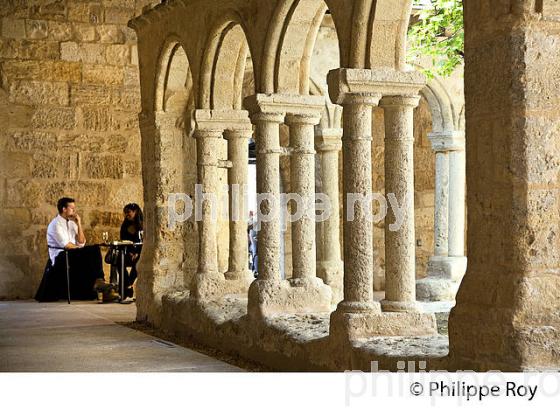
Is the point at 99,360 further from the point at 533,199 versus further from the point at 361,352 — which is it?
the point at 533,199

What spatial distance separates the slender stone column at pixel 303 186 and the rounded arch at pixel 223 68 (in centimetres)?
106

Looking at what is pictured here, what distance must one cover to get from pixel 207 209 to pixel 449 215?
9.70 ft

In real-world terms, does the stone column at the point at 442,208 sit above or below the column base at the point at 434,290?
above

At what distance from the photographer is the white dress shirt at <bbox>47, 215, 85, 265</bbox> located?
10703 mm

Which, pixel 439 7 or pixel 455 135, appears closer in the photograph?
pixel 439 7

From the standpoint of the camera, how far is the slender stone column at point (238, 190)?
8.07 m

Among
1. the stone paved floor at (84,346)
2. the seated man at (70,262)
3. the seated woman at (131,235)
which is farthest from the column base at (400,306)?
the seated man at (70,262)

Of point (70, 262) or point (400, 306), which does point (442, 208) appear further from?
point (400, 306)

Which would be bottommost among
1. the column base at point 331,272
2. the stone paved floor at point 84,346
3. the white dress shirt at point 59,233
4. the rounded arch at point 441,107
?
the stone paved floor at point 84,346

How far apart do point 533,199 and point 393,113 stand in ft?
5.83

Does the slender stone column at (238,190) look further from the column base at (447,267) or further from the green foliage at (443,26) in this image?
the column base at (447,267)

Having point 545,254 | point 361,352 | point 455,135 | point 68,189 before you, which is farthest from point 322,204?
point 545,254

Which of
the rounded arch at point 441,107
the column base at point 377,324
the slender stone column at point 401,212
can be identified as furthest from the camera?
the rounded arch at point 441,107

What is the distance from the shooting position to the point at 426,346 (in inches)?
207
